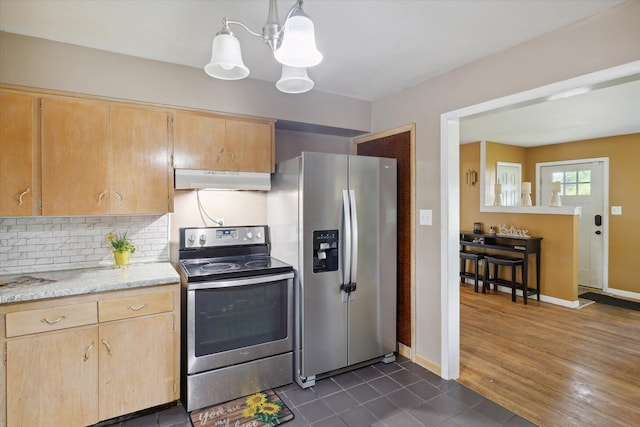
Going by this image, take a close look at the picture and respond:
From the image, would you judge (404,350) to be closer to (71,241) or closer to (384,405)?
(384,405)

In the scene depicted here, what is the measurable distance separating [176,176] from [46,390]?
4.88 ft

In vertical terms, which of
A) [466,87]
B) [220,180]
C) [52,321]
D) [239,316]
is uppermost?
[466,87]

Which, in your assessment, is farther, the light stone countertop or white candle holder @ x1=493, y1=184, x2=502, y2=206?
white candle holder @ x1=493, y1=184, x2=502, y2=206

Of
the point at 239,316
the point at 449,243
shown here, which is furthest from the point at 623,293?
the point at 239,316

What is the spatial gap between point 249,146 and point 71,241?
4.86 feet

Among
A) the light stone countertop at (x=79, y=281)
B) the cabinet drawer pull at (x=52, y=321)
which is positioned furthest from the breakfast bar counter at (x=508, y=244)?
the cabinet drawer pull at (x=52, y=321)

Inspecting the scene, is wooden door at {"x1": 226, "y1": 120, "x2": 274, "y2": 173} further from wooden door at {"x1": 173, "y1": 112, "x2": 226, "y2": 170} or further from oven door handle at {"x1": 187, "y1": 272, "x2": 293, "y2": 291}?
oven door handle at {"x1": 187, "y1": 272, "x2": 293, "y2": 291}

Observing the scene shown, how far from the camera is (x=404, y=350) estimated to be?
3061 mm

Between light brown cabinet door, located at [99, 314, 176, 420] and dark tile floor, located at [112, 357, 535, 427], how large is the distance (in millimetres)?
141

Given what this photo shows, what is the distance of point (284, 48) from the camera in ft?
4.27

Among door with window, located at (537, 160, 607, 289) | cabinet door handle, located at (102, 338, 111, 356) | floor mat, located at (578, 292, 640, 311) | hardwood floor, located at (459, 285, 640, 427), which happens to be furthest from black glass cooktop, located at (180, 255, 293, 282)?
door with window, located at (537, 160, 607, 289)

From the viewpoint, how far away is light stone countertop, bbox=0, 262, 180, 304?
1.88 m

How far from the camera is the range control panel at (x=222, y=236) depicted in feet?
9.00

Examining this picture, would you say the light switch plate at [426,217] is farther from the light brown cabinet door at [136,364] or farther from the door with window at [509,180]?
the door with window at [509,180]
